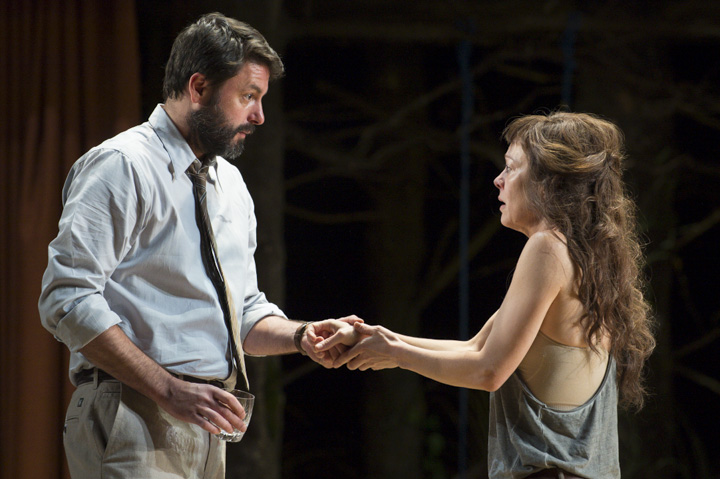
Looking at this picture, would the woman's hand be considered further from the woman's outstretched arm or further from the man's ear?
the man's ear

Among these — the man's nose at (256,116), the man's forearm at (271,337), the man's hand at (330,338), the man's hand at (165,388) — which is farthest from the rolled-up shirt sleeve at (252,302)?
the man's hand at (165,388)

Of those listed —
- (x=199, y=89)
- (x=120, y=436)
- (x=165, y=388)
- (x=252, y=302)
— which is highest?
(x=199, y=89)

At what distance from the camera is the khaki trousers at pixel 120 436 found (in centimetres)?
152

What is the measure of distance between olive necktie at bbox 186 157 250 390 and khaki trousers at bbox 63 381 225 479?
0.68 ft

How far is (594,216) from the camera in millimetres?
1654

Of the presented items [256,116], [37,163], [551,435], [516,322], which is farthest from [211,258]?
[37,163]

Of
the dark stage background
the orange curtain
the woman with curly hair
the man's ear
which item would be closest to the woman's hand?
the woman with curly hair

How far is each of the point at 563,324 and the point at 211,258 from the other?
0.76 metres

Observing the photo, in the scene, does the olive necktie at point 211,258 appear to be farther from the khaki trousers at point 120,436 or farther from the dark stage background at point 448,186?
the dark stage background at point 448,186

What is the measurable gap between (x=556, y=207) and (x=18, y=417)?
187 centimetres

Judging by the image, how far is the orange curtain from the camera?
2.50 metres

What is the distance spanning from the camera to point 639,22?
10.6ft

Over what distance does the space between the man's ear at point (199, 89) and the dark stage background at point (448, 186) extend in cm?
140

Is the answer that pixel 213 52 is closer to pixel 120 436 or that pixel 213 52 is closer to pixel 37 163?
pixel 120 436
